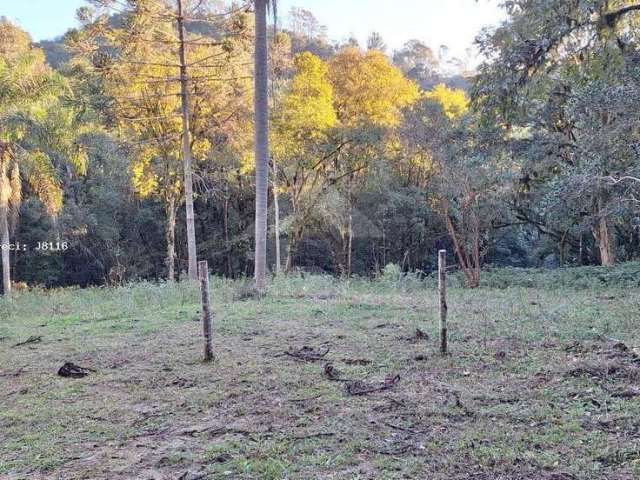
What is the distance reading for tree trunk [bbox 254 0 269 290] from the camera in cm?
962

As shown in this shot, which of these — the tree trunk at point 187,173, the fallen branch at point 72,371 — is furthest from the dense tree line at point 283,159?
the fallen branch at point 72,371

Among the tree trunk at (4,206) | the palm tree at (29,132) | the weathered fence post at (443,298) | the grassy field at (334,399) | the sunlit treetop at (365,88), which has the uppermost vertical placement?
the sunlit treetop at (365,88)

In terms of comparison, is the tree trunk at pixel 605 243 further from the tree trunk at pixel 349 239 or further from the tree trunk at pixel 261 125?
the tree trunk at pixel 261 125

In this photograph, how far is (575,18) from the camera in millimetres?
4207

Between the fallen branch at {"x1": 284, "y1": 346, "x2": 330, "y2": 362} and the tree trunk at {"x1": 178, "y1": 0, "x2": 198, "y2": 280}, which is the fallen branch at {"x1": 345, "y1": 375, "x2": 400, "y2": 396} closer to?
the fallen branch at {"x1": 284, "y1": 346, "x2": 330, "y2": 362}

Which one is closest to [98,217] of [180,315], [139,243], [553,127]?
[139,243]

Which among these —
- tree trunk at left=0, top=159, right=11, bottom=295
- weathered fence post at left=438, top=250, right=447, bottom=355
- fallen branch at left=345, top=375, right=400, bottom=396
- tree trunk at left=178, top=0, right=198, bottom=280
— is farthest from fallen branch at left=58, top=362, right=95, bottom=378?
tree trunk at left=0, top=159, right=11, bottom=295

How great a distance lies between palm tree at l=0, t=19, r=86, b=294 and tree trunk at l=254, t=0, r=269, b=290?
5616mm

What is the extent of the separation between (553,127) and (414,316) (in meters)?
9.28

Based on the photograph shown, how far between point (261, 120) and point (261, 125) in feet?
0.29

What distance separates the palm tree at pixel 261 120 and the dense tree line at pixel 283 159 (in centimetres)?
116

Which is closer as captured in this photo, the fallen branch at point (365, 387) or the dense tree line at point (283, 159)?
the fallen branch at point (365, 387)

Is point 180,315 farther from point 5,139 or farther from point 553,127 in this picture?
point 553,127

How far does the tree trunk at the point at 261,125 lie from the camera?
379 inches
